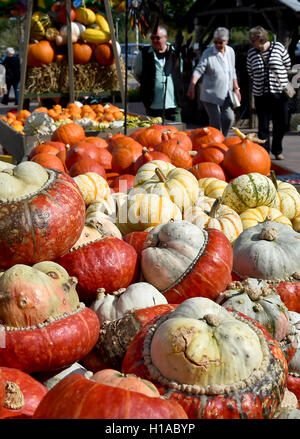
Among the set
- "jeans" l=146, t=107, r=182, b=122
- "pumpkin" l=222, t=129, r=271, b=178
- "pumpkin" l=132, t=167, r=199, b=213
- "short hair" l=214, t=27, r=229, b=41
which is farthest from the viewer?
"jeans" l=146, t=107, r=182, b=122

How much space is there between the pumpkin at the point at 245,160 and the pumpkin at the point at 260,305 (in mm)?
1865

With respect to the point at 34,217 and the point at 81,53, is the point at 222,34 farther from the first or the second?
the point at 34,217

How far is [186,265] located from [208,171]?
1766 millimetres

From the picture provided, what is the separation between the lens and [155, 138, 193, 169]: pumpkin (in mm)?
4234

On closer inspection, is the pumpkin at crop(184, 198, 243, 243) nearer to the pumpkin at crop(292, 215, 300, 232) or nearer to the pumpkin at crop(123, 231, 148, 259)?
the pumpkin at crop(123, 231, 148, 259)

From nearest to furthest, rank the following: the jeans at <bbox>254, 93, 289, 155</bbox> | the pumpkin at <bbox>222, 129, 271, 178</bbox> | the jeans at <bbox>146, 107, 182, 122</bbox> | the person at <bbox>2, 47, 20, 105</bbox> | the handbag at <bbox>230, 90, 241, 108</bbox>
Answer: the pumpkin at <bbox>222, 129, 271, 178</bbox> → the handbag at <bbox>230, 90, 241, 108</bbox> → the jeans at <bbox>254, 93, 289, 155</bbox> → the jeans at <bbox>146, 107, 182, 122</bbox> → the person at <bbox>2, 47, 20, 105</bbox>

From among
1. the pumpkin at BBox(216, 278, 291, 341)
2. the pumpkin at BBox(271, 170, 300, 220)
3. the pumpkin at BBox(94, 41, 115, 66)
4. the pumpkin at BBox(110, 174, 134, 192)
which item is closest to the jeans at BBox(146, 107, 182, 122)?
the pumpkin at BBox(94, 41, 115, 66)

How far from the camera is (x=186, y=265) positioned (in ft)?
7.45

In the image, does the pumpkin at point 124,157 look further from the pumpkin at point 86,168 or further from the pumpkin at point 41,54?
the pumpkin at point 41,54

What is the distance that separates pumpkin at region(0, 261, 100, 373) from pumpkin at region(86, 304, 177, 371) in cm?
13

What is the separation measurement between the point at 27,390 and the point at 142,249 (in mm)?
1010

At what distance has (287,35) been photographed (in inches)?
496
